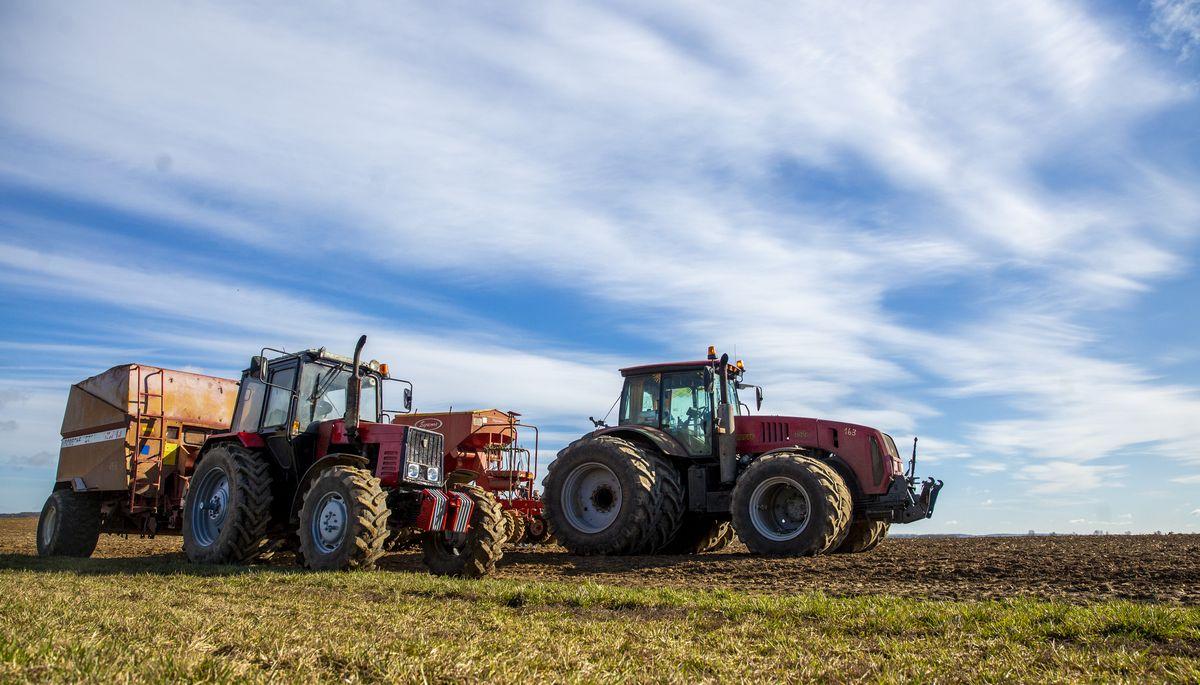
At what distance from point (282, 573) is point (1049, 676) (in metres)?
6.84

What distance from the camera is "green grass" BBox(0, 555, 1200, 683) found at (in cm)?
398

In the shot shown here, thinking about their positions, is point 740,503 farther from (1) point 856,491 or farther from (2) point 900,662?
(2) point 900,662

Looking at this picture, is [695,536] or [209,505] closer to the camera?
[209,505]

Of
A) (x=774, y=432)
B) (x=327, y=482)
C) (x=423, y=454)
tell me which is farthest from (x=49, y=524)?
(x=774, y=432)

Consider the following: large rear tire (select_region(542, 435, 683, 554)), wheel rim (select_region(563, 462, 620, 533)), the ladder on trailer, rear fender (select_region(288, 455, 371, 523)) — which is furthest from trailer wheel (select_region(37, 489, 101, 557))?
wheel rim (select_region(563, 462, 620, 533))

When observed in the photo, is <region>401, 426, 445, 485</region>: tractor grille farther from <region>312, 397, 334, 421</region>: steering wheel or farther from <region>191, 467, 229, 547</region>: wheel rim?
<region>191, 467, 229, 547</region>: wheel rim

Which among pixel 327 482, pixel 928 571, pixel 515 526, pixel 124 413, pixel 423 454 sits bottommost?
pixel 928 571

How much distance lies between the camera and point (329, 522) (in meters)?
9.20

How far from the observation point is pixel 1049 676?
4.17 metres

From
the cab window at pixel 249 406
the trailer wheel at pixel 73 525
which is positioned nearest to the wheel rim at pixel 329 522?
the cab window at pixel 249 406

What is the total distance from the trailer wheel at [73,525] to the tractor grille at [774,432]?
32.2 feet

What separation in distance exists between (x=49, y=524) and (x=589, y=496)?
8257 millimetres

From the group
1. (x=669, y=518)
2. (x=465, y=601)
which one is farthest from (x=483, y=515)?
(x=669, y=518)

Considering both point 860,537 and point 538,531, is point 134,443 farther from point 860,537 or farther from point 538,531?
point 860,537
